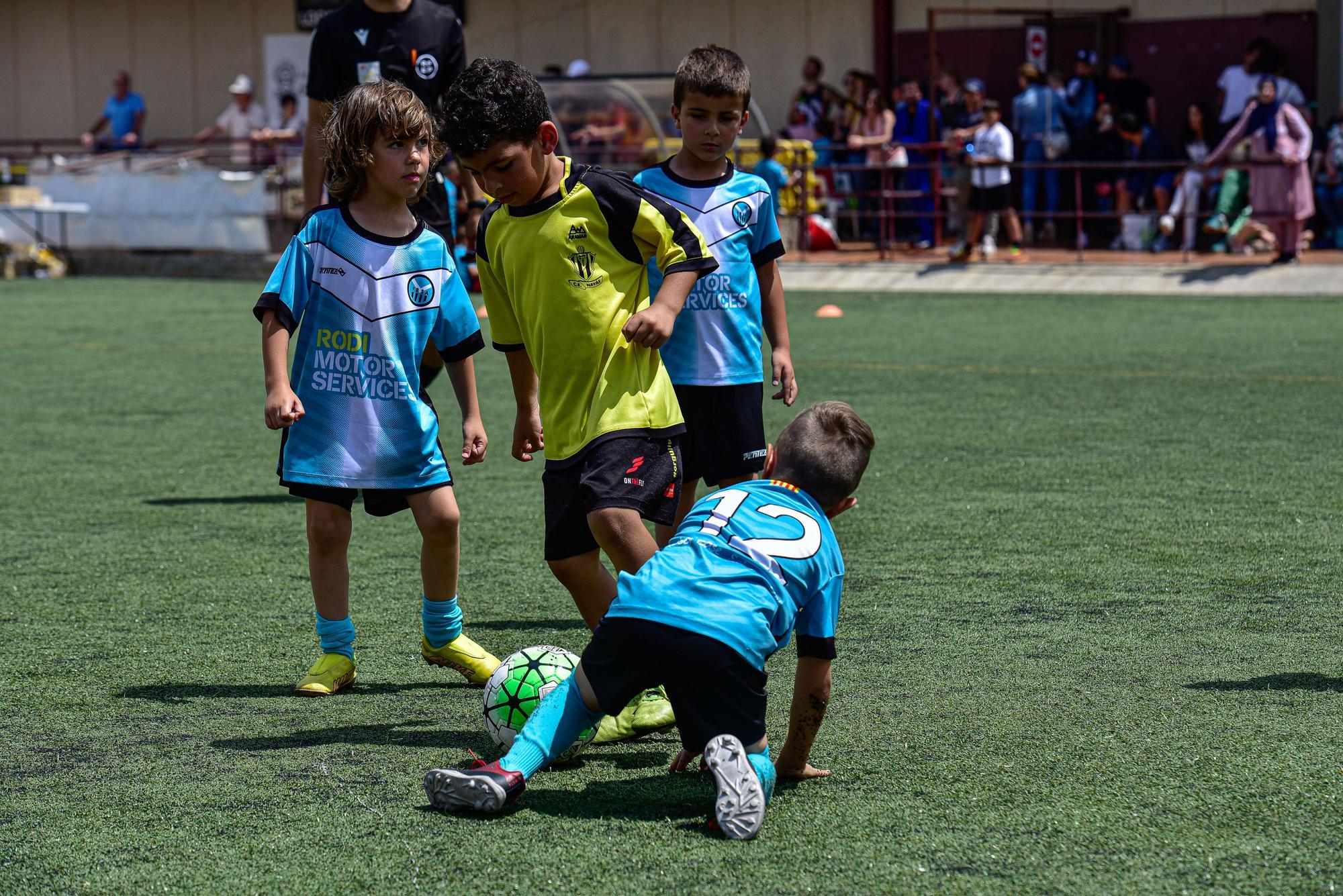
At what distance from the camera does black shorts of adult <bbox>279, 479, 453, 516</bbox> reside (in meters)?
4.19

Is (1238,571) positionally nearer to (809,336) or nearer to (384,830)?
(384,830)

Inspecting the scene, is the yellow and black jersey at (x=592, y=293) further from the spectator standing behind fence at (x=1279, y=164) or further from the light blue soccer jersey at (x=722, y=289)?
the spectator standing behind fence at (x=1279, y=164)

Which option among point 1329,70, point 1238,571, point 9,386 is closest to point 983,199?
point 1329,70

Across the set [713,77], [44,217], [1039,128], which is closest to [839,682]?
[713,77]

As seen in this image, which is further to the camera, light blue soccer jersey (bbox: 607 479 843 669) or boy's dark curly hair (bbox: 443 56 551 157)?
boy's dark curly hair (bbox: 443 56 551 157)

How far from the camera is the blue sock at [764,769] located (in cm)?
321

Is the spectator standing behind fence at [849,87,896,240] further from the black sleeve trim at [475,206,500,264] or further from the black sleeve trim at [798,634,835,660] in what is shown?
the black sleeve trim at [798,634,835,660]

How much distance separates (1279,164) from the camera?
1623cm

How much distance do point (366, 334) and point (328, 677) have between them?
88cm

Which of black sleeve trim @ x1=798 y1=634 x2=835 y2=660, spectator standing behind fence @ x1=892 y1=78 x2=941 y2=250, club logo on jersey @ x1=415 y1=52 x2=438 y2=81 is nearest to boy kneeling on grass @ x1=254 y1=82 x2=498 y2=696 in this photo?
black sleeve trim @ x1=798 y1=634 x2=835 y2=660

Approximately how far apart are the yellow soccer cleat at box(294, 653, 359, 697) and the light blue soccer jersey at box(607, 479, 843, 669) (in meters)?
1.17

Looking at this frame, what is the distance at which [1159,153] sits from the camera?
18.4m

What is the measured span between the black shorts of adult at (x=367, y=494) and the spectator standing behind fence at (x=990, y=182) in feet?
46.6

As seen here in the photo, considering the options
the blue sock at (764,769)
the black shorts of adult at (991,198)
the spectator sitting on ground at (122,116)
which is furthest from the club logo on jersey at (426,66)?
the spectator sitting on ground at (122,116)
